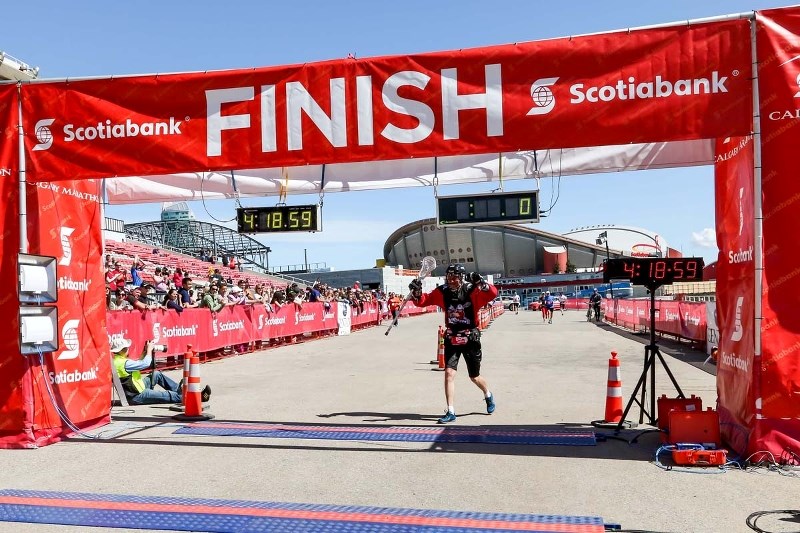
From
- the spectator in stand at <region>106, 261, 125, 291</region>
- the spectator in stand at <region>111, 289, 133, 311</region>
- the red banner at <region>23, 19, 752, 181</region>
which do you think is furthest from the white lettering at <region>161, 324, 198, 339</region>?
the red banner at <region>23, 19, 752, 181</region>

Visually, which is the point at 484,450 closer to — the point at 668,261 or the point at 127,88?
the point at 668,261

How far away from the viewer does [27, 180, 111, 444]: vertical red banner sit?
778 centimetres

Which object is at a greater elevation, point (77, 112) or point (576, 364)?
point (77, 112)

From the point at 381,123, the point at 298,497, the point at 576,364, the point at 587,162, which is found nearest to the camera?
the point at 298,497

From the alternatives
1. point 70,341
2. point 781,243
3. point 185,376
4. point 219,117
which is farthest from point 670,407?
point 70,341

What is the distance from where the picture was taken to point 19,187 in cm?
769

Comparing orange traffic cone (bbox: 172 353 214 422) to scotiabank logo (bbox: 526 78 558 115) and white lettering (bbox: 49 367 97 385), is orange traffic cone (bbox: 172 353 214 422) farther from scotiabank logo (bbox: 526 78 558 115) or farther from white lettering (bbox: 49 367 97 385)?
scotiabank logo (bbox: 526 78 558 115)

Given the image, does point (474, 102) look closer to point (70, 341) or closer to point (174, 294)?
point (70, 341)

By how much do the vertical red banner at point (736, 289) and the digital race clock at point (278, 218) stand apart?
5339 mm

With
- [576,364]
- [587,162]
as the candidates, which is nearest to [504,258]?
[576,364]

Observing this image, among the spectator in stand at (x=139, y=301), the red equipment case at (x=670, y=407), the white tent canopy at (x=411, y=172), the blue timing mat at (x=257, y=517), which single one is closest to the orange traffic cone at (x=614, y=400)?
the red equipment case at (x=670, y=407)

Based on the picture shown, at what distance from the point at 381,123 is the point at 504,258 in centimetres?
11402

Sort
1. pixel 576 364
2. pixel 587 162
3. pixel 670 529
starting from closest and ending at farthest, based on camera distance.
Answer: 1. pixel 670 529
2. pixel 587 162
3. pixel 576 364

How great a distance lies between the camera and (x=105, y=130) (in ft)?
25.6
